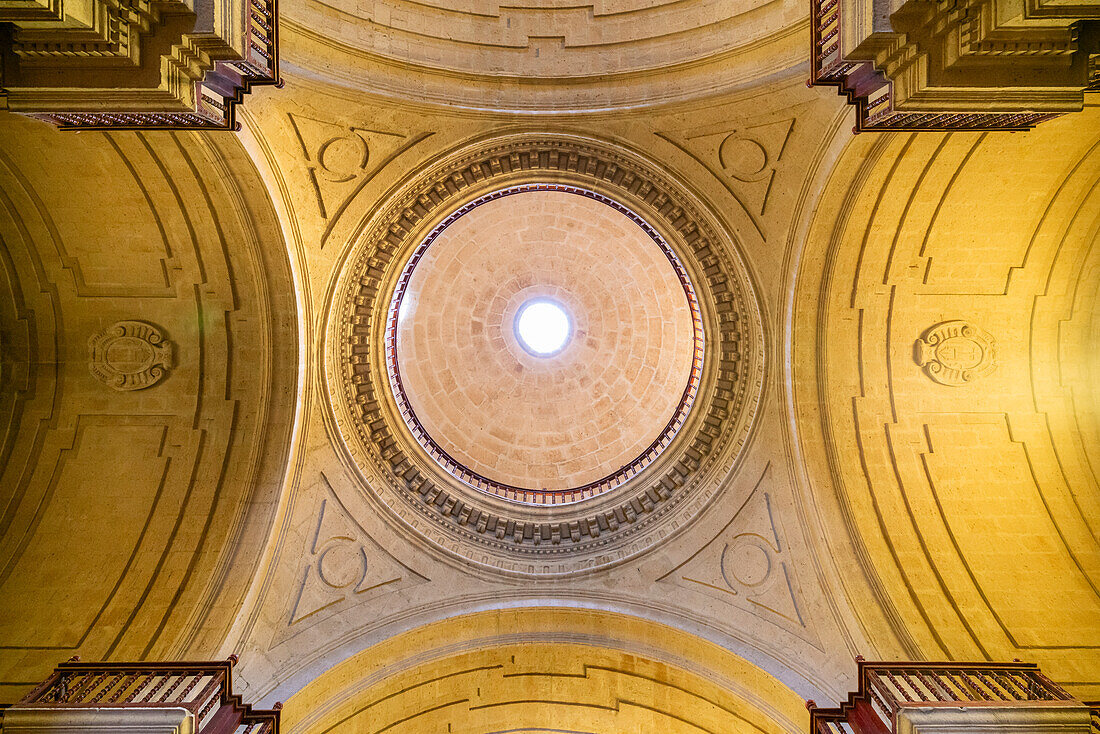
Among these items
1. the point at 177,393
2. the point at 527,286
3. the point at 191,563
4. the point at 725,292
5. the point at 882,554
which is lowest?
the point at 191,563

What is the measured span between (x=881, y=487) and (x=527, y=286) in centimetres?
797

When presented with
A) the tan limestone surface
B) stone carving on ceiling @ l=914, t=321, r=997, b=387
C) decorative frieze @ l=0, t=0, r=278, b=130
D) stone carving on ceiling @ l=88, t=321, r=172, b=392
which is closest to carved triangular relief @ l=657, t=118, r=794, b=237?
the tan limestone surface

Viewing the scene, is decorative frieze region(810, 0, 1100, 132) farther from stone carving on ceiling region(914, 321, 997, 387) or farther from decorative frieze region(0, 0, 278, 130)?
decorative frieze region(0, 0, 278, 130)

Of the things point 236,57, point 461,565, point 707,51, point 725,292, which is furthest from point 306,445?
point 707,51

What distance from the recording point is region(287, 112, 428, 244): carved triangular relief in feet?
31.0

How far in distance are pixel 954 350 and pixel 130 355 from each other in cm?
1298

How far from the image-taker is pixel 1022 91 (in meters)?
5.88

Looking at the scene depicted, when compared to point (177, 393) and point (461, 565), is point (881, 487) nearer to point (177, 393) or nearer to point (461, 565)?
point (461, 565)

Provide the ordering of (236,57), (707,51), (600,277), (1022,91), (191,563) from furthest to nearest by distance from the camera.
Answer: (600,277) < (191,563) < (707,51) < (236,57) < (1022,91)

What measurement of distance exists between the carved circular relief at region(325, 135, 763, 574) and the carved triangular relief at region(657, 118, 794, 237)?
0.57 metres

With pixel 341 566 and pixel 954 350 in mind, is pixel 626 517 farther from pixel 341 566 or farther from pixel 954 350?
pixel 954 350

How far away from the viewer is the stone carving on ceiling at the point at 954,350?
10.4 meters

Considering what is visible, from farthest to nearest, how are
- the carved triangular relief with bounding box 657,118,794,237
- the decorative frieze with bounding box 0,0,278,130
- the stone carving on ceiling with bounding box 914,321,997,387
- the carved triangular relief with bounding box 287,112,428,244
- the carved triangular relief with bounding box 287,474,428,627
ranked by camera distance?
1. the stone carving on ceiling with bounding box 914,321,997,387
2. the carved triangular relief with bounding box 287,474,428,627
3. the carved triangular relief with bounding box 657,118,794,237
4. the carved triangular relief with bounding box 287,112,428,244
5. the decorative frieze with bounding box 0,0,278,130

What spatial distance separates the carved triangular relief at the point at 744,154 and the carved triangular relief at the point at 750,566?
4249mm
